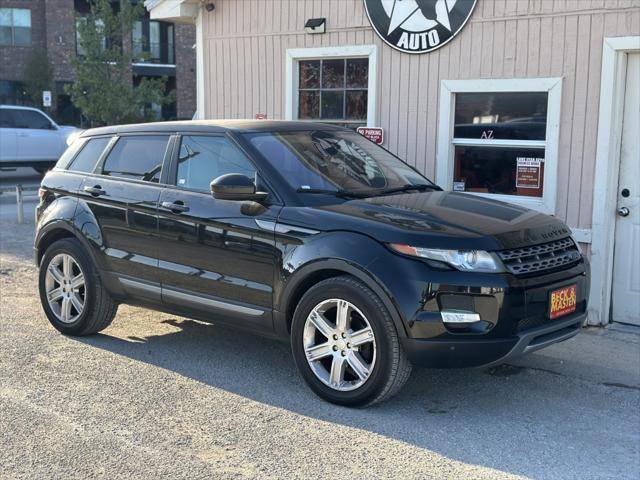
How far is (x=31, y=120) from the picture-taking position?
65.5 feet

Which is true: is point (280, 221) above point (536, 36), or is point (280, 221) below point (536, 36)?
below

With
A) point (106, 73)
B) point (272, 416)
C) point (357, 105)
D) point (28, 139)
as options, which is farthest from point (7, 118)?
point (272, 416)

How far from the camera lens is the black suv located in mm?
4363

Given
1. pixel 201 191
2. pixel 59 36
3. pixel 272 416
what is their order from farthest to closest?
pixel 59 36
pixel 201 191
pixel 272 416

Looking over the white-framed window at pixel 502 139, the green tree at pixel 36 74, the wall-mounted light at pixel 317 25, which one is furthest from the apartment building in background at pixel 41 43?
the white-framed window at pixel 502 139

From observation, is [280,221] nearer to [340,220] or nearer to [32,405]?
[340,220]

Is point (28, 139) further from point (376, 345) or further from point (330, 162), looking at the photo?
point (376, 345)

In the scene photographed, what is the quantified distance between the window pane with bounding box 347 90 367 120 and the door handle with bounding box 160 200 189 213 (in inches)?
136

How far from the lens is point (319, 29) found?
27.6 feet

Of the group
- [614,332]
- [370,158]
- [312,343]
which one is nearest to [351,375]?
[312,343]

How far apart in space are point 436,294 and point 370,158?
5.93 ft

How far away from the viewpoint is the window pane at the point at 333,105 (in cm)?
856

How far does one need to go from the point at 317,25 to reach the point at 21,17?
29.5 meters

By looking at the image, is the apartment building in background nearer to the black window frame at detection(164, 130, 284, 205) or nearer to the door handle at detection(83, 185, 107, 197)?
the door handle at detection(83, 185, 107, 197)
